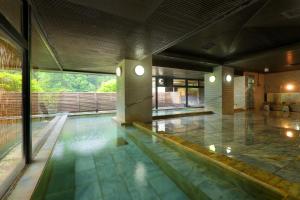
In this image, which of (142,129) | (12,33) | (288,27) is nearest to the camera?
(12,33)

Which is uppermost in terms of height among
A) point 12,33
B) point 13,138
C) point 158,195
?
point 12,33

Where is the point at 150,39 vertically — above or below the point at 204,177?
above

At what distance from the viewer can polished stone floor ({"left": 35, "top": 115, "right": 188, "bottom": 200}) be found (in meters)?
1.76

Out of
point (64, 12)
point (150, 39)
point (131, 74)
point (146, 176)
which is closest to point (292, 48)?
point (150, 39)

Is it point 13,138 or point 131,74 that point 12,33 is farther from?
point 131,74

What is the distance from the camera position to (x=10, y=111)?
6.15 ft

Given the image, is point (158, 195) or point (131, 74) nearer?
point (158, 195)

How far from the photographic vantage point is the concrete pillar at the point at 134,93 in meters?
5.25

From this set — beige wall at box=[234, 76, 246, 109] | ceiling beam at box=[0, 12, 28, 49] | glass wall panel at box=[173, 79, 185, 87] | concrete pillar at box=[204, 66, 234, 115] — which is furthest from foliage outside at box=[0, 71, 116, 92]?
beige wall at box=[234, 76, 246, 109]

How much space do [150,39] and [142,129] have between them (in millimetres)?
2451

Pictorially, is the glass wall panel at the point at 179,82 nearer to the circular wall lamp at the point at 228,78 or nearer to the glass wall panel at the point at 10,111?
the circular wall lamp at the point at 228,78

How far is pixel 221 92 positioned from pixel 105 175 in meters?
6.86

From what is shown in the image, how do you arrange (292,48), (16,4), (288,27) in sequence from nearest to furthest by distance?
(16,4)
(288,27)
(292,48)

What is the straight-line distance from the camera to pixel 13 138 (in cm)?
199
